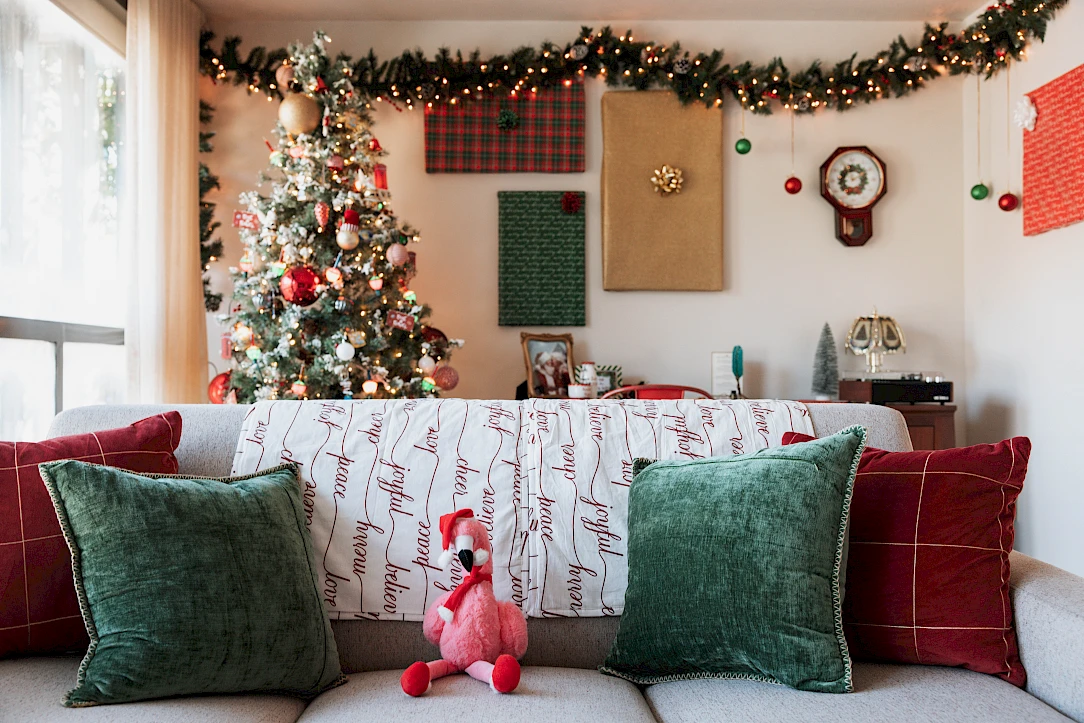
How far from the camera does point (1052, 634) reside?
4.27 feet

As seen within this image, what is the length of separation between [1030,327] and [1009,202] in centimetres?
61

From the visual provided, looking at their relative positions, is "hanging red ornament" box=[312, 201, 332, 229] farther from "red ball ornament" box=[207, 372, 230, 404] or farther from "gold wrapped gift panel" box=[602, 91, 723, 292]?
"gold wrapped gift panel" box=[602, 91, 723, 292]

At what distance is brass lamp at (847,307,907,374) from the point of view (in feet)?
13.4

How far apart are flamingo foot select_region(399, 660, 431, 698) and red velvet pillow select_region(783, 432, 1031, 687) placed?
766 millimetres

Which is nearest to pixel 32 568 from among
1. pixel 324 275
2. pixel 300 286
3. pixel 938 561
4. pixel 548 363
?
pixel 938 561

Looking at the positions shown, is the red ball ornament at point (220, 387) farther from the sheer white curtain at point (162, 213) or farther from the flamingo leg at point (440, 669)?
the flamingo leg at point (440, 669)

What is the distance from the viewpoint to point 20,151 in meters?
2.78

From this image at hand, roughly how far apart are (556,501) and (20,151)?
7.91ft

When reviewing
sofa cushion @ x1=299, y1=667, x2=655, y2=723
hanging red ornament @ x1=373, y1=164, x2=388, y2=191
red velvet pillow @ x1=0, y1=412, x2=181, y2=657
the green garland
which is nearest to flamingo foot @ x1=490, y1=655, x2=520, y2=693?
sofa cushion @ x1=299, y1=667, x2=655, y2=723

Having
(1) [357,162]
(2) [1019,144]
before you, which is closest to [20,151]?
(1) [357,162]

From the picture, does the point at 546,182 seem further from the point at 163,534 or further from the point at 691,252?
the point at 163,534

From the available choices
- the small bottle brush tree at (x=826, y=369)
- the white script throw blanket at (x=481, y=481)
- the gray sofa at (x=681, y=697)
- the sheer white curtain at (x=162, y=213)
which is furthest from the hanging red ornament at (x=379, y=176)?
the gray sofa at (x=681, y=697)

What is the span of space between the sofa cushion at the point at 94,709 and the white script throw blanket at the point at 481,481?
0.30 m

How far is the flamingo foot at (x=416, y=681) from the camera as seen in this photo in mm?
1325
